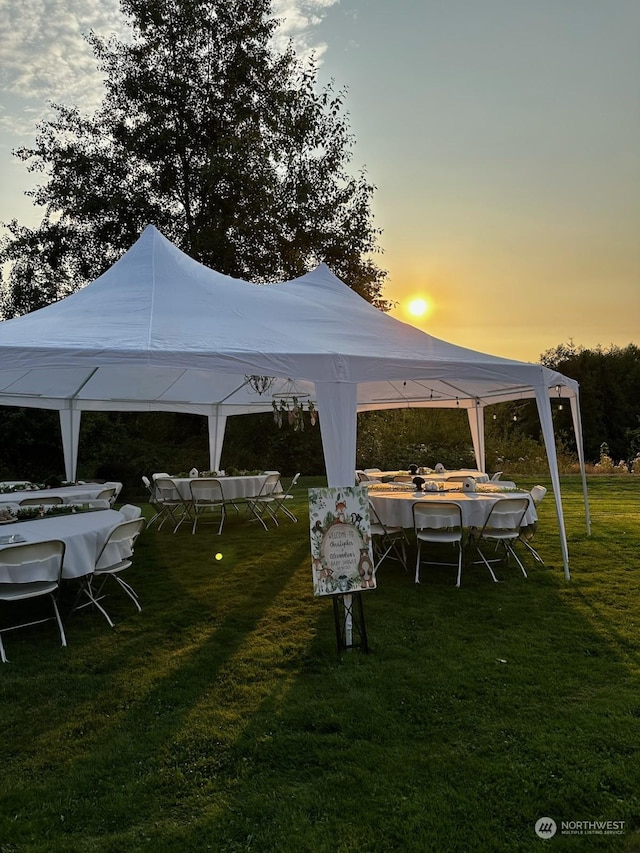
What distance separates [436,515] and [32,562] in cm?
362

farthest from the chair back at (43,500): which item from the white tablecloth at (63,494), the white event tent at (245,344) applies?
the white event tent at (245,344)

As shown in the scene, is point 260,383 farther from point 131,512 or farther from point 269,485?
point 131,512

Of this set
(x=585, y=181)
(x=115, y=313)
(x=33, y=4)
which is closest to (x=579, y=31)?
(x=585, y=181)

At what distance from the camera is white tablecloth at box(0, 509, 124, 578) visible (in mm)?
4426

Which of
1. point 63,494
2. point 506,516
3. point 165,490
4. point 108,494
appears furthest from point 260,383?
point 506,516

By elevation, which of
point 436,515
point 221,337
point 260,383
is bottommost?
point 436,515

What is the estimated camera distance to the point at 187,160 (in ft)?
54.0

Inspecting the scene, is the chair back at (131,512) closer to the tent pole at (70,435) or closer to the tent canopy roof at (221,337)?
the tent canopy roof at (221,337)

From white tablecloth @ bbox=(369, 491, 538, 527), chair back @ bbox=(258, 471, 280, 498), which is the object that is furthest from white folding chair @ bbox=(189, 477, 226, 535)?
white tablecloth @ bbox=(369, 491, 538, 527)

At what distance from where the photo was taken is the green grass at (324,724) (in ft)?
7.62

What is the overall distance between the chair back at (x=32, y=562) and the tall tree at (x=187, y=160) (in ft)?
41.5

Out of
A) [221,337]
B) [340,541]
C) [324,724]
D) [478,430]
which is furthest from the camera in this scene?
[478,430]

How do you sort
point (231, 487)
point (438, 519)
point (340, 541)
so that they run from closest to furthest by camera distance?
point (340, 541) < point (438, 519) < point (231, 487)

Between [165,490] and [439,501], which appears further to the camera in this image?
[165,490]
